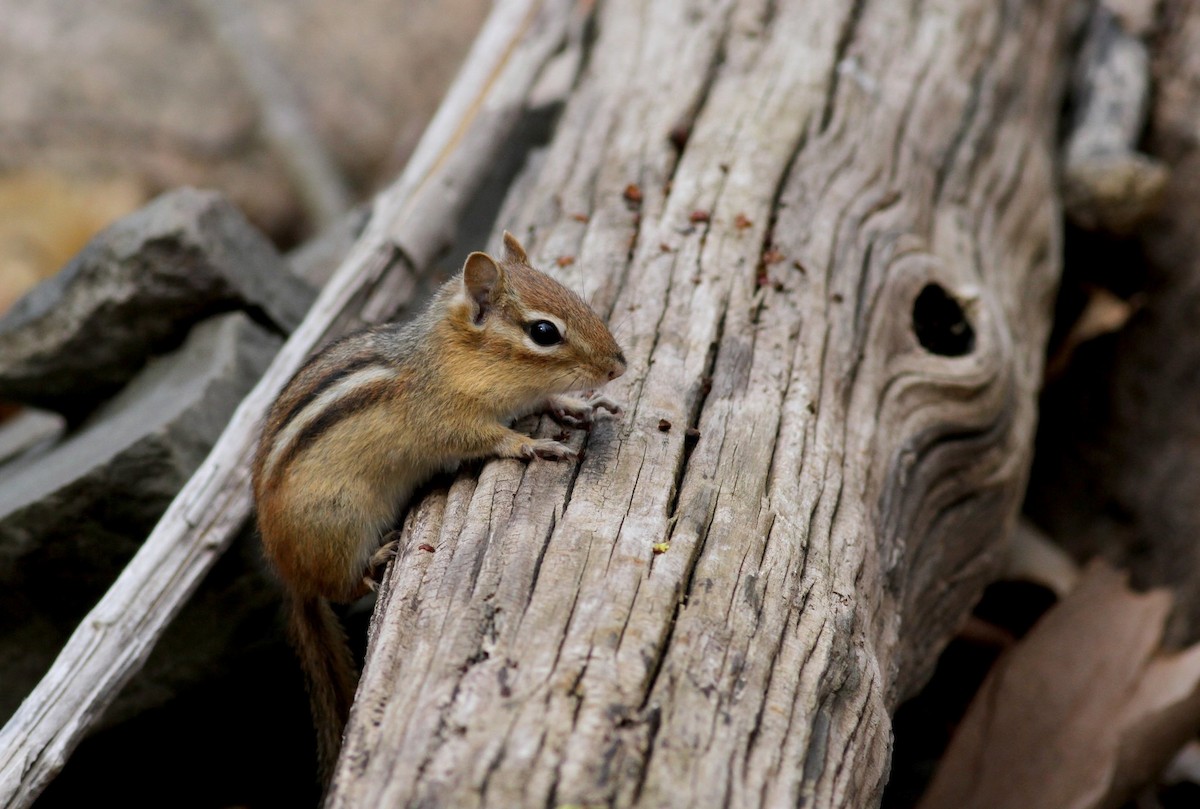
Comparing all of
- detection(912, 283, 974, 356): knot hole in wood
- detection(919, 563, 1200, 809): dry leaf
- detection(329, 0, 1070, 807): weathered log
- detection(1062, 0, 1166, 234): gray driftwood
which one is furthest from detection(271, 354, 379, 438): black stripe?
detection(1062, 0, 1166, 234): gray driftwood

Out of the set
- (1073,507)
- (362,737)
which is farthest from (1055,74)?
(362,737)

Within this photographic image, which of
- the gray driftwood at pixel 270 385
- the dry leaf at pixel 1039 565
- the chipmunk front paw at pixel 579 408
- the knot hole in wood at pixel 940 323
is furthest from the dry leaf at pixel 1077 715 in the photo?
the gray driftwood at pixel 270 385

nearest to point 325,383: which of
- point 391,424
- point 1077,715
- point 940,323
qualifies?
point 391,424

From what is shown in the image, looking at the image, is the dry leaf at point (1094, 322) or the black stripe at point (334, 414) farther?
the dry leaf at point (1094, 322)

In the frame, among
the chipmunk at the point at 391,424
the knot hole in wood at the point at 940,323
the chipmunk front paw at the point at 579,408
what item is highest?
the chipmunk at the point at 391,424

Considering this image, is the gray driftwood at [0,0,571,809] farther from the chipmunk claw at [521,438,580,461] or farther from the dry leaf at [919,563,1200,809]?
the dry leaf at [919,563,1200,809]

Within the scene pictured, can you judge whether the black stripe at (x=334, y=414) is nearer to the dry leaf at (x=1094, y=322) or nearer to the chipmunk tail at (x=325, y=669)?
the chipmunk tail at (x=325, y=669)
